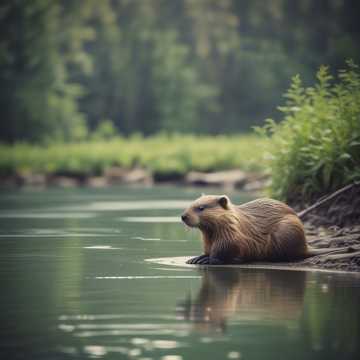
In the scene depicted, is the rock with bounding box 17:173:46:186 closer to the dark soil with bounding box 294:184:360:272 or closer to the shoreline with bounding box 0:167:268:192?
the shoreline with bounding box 0:167:268:192

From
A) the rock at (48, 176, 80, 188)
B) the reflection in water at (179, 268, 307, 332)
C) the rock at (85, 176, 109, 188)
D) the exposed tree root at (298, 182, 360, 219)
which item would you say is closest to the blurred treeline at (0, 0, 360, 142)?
the rock at (48, 176, 80, 188)

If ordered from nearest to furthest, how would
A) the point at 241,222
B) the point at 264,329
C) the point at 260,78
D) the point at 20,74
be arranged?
1. the point at 264,329
2. the point at 241,222
3. the point at 20,74
4. the point at 260,78

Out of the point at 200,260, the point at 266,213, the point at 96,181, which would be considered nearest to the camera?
the point at 200,260

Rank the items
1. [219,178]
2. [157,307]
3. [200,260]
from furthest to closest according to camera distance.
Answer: [219,178] → [200,260] → [157,307]

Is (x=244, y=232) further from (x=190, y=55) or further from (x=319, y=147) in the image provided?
(x=190, y=55)

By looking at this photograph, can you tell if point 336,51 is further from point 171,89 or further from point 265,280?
point 265,280

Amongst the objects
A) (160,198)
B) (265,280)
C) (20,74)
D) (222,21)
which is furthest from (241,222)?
(222,21)

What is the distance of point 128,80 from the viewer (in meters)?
69.9

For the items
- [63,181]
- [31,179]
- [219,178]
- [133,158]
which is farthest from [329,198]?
[133,158]

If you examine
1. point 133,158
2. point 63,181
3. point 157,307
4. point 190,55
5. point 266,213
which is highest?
point 190,55

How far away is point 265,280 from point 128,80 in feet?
196

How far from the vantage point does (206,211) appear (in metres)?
12.3

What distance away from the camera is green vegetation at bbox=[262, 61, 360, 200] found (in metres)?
16.8

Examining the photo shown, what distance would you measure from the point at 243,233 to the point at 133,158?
33.1 metres
